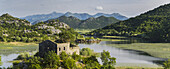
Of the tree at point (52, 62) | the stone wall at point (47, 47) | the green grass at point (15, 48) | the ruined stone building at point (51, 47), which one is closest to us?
the tree at point (52, 62)

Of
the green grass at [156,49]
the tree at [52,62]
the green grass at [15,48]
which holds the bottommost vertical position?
the green grass at [156,49]

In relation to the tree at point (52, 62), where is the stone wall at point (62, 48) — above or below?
above

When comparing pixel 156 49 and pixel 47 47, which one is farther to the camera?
pixel 156 49

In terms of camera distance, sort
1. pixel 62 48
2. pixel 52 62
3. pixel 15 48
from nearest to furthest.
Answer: pixel 52 62, pixel 62 48, pixel 15 48

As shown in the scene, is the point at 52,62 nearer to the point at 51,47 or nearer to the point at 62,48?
the point at 51,47

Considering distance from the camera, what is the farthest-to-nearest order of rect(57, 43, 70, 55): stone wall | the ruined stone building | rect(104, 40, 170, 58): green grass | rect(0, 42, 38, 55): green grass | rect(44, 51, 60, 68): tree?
rect(0, 42, 38, 55): green grass, rect(104, 40, 170, 58): green grass, rect(57, 43, 70, 55): stone wall, the ruined stone building, rect(44, 51, 60, 68): tree

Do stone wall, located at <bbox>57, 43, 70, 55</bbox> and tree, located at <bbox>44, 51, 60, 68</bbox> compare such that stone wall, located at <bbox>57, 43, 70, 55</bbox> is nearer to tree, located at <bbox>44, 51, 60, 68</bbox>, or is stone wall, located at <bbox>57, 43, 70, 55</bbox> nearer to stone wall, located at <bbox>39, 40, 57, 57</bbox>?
stone wall, located at <bbox>39, 40, 57, 57</bbox>

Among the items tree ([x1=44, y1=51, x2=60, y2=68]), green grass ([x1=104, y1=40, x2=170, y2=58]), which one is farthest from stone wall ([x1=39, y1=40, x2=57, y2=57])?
green grass ([x1=104, y1=40, x2=170, y2=58])

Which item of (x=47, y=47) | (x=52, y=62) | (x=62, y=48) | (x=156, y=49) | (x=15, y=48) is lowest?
(x=156, y=49)

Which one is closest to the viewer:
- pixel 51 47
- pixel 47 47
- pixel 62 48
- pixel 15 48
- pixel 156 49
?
pixel 51 47

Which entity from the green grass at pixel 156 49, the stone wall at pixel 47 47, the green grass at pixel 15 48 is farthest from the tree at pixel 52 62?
the green grass at pixel 156 49

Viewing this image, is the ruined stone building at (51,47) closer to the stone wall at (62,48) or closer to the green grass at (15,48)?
the stone wall at (62,48)

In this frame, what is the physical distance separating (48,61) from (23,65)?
9.48 m

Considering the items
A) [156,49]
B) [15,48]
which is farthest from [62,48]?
[156,49]
